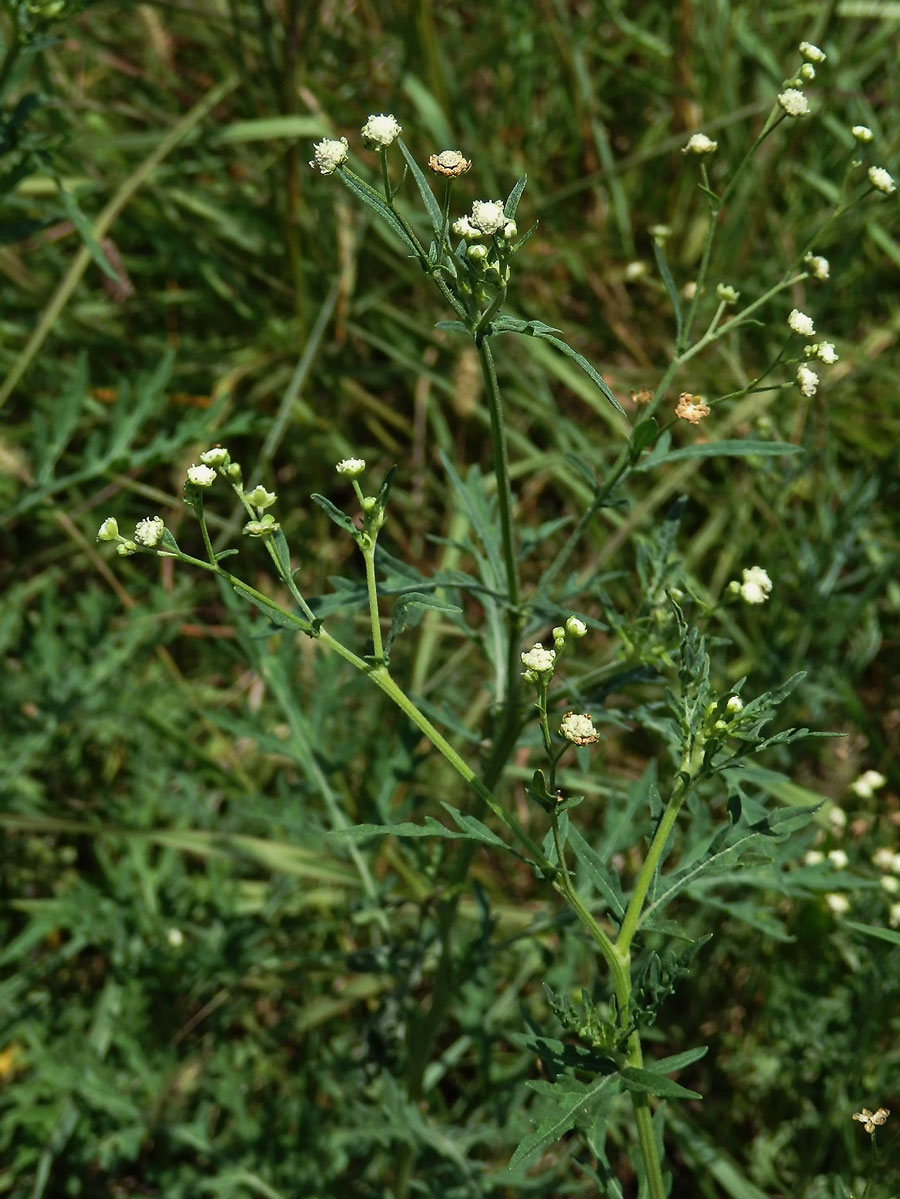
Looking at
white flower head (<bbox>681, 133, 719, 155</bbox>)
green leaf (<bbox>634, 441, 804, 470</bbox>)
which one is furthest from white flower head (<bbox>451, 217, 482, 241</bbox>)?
white flower head (<bbox>681, 133, 719, 155</bbox>)

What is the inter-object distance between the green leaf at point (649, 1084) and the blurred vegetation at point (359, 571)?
Answer: 0.36 m

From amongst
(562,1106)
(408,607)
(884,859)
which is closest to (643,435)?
(408,607)

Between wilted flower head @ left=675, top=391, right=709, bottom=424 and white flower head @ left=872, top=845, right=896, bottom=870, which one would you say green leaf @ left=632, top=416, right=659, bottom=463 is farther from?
white flower head @ left=872, top=845, right=896, bottom=870

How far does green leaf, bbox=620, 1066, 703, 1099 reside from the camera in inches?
56.0

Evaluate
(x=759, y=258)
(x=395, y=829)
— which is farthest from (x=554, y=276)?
(x=395, y=829)

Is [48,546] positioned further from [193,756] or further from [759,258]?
[759,258]

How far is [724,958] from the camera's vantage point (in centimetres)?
318

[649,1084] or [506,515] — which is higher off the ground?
[506,515]

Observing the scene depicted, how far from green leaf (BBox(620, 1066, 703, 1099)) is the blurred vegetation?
1.20 feet

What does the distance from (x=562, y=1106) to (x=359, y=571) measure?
2.60m

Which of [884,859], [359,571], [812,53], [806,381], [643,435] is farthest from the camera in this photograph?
[359,571]

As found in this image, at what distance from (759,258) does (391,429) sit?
58.7 inches

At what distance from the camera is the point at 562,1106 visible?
1.49 metres

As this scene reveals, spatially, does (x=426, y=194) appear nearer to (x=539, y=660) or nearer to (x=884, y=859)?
(x=539, y=660)
